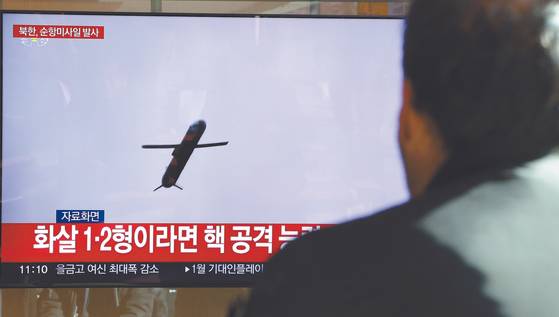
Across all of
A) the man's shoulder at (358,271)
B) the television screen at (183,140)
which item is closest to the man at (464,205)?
the man's shoulder at (358,271)

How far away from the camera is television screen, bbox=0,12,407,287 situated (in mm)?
3701

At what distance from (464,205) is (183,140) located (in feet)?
9.14

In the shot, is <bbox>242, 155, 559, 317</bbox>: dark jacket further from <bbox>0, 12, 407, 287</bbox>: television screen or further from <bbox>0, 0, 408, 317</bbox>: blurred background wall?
<bbox>0, 0, 408, 317</bbox>: blurred background wall

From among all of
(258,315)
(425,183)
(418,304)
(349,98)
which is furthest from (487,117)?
(349,98)

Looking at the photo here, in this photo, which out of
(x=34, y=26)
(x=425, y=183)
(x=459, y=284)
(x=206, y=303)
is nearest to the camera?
(x=459, y=284)

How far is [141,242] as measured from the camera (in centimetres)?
374

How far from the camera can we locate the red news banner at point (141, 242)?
3.71 metres

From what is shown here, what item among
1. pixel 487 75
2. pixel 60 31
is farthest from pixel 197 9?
pixel 487 75

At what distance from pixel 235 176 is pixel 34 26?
1065mm

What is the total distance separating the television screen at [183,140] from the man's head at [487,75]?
8.46 feet

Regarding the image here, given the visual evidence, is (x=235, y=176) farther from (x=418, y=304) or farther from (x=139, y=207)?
(x=418, y=304)

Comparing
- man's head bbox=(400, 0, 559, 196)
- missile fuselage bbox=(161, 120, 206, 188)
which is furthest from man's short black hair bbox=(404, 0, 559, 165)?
missile fuselage bbox=(161, 120, 206, 188)

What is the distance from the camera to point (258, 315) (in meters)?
1.06

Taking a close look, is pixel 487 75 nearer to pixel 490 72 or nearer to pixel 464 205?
pixel 490 72
